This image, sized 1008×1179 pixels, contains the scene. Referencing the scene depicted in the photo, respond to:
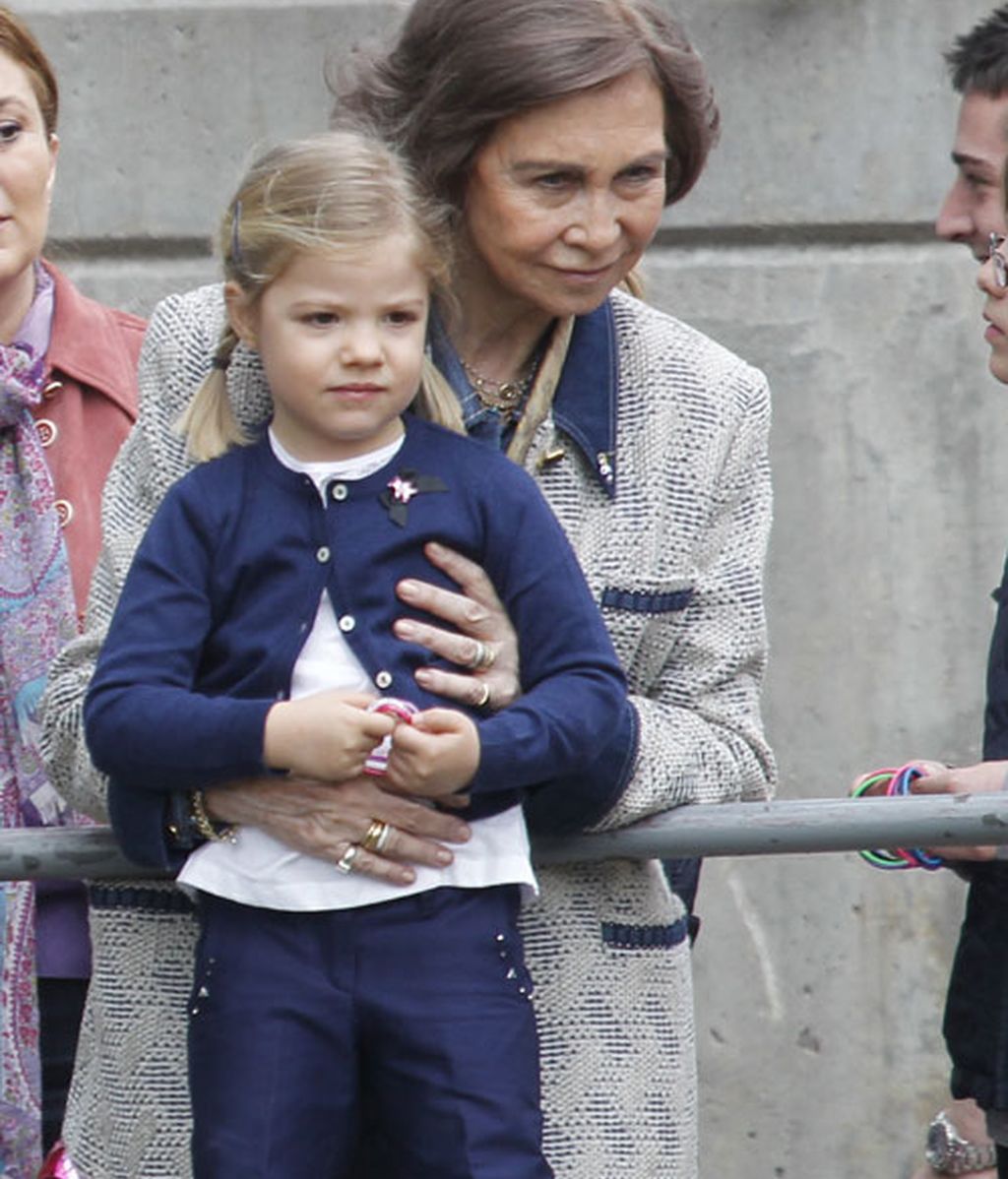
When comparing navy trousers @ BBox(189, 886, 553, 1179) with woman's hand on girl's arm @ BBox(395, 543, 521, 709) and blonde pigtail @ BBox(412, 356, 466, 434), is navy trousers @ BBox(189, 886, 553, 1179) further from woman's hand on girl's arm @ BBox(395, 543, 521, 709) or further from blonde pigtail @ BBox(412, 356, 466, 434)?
blonde pigtail @ BBox(412, 356, 466, 434)

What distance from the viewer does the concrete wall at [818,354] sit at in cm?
468

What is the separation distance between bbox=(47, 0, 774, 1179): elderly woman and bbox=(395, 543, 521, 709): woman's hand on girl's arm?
0.16m

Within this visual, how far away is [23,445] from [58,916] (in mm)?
531

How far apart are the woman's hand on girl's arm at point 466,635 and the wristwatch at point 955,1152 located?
128 centimetres

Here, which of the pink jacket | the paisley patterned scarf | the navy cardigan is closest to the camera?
the navy cardigan

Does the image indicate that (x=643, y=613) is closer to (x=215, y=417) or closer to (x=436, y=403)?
(x=436, y=403)

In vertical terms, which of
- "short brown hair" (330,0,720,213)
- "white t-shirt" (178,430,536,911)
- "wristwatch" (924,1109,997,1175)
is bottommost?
"wristwatch" (924,1109,997,1175)

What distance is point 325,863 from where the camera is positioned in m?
2.60

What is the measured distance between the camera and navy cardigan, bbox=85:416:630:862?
255cm

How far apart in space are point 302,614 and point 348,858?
0.22m

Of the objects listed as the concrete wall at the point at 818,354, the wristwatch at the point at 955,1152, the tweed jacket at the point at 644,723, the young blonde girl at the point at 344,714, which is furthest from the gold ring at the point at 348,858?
the concrete wall at the point at 818,354

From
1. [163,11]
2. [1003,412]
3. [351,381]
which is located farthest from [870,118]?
[351,381]

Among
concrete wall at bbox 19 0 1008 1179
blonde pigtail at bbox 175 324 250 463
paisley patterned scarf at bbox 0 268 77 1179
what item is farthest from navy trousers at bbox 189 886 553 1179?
concrete wall at bbox 19 0 1008 1179

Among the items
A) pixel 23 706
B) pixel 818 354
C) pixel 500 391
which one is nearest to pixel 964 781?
pixel 500 391
